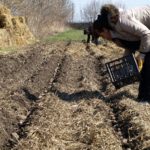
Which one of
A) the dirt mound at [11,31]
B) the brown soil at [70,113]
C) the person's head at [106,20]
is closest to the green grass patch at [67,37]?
the dirt mound at [11,31]

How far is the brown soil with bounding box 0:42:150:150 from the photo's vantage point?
19.2 feet

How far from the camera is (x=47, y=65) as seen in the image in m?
14.0

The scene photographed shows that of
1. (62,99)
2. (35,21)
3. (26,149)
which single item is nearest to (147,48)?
(62,99)

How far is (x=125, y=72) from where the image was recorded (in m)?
8.69

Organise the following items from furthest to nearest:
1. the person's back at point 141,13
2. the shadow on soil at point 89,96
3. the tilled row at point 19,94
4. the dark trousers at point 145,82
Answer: the shadow on soil at point 89,96 → the dark trousers at point 145,82 → the person's back at point 141,13 → the tilled row at point 19,94

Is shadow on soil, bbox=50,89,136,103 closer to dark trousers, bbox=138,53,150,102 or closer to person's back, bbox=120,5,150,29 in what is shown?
dark trousers, bbox=138,53,150,102

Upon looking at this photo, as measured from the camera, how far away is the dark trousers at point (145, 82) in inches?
318

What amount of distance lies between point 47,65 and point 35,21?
30895mm

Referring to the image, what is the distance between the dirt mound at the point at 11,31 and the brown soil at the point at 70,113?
657 inches

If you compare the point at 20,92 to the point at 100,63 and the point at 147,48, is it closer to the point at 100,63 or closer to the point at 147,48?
the point at 147,48

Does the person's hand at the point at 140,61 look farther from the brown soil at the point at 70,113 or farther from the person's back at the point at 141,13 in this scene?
the person's back at the point at 141,13

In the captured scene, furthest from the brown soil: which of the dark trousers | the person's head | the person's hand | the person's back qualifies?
the person's back

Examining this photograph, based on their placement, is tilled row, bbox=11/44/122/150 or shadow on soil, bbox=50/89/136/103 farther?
shadow on soil, bbox=50/89/136/103

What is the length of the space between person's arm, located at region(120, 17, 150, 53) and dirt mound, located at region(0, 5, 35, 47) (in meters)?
19.6
